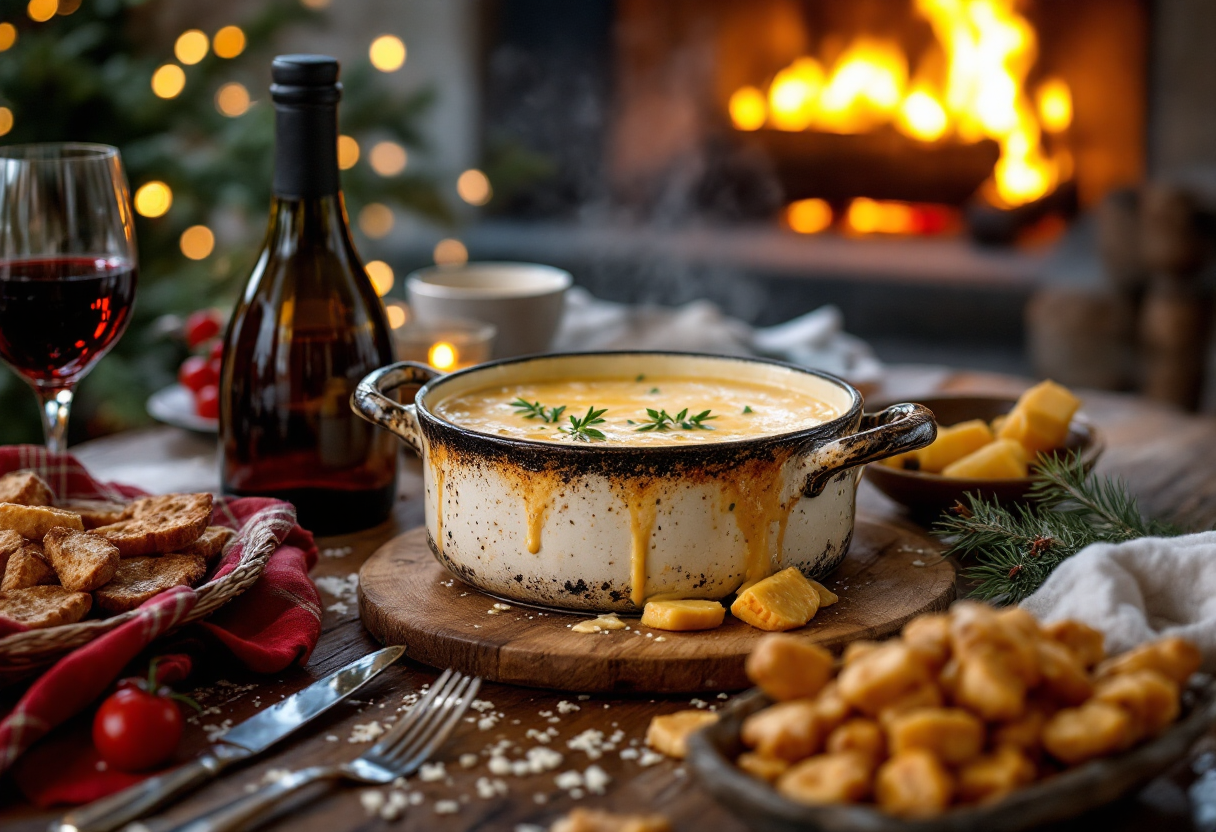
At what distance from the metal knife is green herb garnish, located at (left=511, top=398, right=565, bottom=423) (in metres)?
0.28

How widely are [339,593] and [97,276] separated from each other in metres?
0.42

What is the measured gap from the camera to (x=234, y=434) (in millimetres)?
1387

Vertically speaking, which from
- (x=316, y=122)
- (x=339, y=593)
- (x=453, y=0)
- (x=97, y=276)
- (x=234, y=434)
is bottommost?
(x=339, y=593)

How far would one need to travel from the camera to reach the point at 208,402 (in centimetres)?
175

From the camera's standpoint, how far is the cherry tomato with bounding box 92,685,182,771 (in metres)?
0.87

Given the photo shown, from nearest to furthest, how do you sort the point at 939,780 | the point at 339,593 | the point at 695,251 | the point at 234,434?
the point at 939,780 < the point at 339,593 < the point at 234,434 < the point at 695,251

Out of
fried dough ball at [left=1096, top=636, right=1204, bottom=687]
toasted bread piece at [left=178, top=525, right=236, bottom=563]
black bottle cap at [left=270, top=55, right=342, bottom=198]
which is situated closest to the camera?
fried dough ball at [left=1096, top=636, right=1204, bottom=687]

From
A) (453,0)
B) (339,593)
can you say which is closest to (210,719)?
(339,593)

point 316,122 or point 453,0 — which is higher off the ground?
point 453,0

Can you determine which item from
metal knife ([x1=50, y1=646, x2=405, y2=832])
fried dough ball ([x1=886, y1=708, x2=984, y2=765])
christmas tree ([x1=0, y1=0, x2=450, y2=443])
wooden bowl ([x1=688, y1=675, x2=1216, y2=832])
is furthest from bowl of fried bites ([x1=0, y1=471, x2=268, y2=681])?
christmas tree ([x1=0, y1=0, x2=450, y2=443])

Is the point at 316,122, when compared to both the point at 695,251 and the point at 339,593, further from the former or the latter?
the point at 695,251

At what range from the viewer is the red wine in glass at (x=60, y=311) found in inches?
49.4

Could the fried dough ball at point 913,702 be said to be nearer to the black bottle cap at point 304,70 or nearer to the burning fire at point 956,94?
the black bottle cap at point 304,70

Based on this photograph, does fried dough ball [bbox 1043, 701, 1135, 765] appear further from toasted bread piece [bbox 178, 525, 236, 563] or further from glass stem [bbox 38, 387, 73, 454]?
glass stem [bbox 38, 387, 73, 454]
